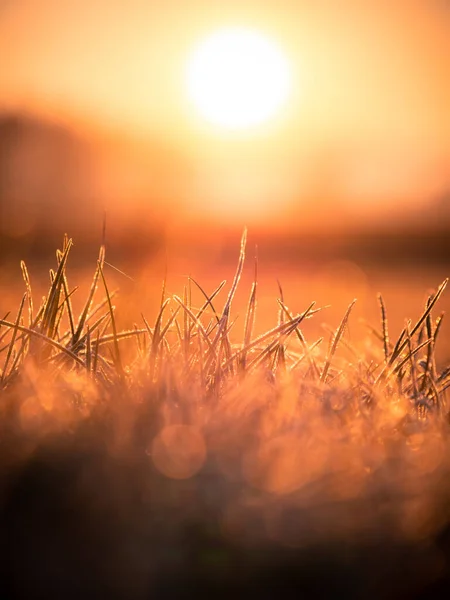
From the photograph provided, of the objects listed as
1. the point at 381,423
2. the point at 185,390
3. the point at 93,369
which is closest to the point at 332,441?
the point at 381,423

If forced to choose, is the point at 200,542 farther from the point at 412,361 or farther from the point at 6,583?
the point at 412,361

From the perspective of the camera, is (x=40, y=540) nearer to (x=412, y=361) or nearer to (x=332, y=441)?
(x=332, y=441)

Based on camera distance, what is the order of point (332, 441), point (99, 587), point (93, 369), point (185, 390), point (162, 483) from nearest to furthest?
point (99, 587)
point (162, 483)
point (332, 441)
point (185, 390)
point (93, 369)

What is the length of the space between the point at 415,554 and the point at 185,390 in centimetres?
44

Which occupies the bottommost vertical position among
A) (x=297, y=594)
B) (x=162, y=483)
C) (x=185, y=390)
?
(x=297, y=594)

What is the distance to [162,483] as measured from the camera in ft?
2.97

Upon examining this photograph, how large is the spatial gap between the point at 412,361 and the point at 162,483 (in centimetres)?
66

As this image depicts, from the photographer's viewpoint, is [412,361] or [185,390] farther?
[412,361]

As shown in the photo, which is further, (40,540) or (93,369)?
(93,369)

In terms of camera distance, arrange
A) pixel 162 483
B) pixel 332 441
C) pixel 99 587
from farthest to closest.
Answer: pixel 332 441
pixel 162 483
pixel 99 587

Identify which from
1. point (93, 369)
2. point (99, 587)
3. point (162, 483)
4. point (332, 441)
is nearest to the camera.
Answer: point (99, 587)

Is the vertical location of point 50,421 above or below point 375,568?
above

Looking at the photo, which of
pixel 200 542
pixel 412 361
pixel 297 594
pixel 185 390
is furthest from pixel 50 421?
pixel 412 361

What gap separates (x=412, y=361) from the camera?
1379 millimetres
